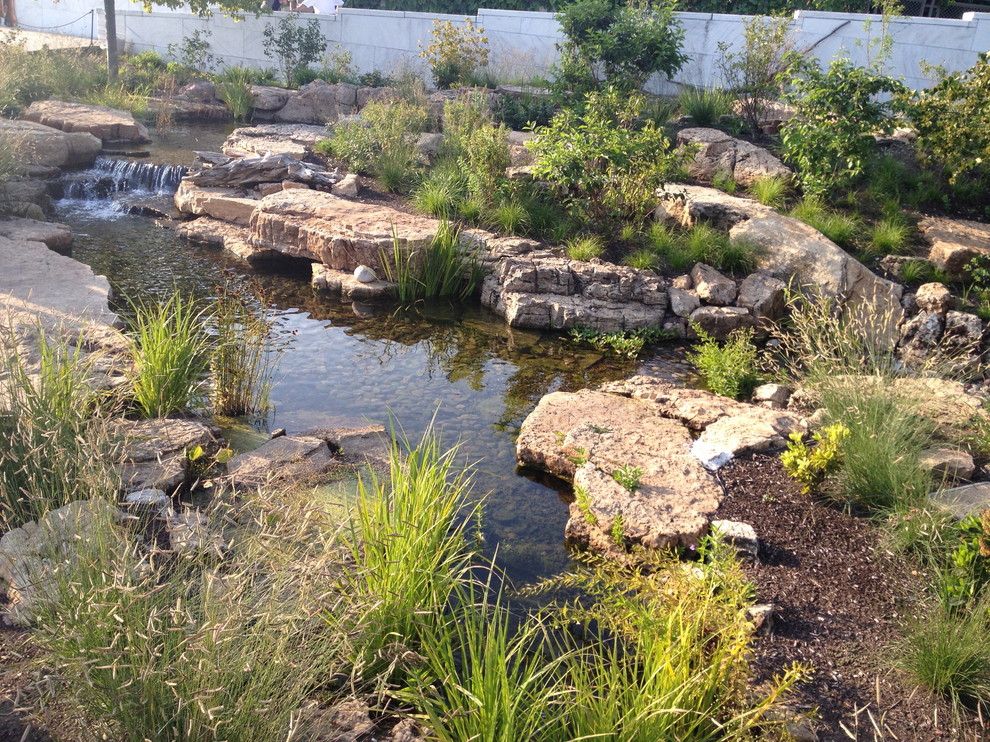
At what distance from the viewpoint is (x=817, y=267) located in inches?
319

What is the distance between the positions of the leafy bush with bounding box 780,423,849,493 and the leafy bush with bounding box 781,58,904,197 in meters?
5.57

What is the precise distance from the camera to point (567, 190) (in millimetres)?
9164

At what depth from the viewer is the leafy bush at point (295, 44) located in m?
18.9

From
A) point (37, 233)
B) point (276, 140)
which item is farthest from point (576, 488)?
point (276, 140)

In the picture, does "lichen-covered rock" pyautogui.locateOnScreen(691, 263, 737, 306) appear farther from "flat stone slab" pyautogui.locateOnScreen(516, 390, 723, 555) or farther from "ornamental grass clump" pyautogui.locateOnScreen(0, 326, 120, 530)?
"ornamental grass clump" pyautogui.locateOnScreen(0, 326, 120, 530)

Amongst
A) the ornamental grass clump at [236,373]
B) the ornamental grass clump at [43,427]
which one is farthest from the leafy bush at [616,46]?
the ornamental grass clump at [43,427]

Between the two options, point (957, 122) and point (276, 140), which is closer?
point (957, 122)

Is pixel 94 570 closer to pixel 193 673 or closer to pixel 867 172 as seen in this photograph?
pixel 193 673

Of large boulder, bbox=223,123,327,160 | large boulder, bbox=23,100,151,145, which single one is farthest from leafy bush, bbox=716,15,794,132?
large boulder, bbox=23,100,151,145

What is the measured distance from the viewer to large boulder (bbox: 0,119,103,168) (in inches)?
422

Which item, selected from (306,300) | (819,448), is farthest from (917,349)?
(306,300)

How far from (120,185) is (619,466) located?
967 cm

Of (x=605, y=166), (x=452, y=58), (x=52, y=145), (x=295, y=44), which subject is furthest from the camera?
(x=295, y=44)

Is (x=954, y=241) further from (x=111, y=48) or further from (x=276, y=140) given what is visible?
(x=111, y=48)
